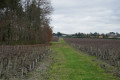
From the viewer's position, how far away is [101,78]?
22.9 feet

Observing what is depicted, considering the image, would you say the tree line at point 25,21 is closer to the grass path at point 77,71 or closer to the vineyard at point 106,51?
the vineyard at point 106,51

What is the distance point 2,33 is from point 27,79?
2032 centimetres

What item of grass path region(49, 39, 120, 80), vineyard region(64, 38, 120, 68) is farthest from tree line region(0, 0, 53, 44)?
grass path region(49, 39, 120, 80)

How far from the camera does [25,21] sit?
27.8 meters

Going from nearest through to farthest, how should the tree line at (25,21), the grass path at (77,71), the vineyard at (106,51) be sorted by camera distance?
1. the grass path at (77,71)
2. the vineyard at (106,51)
3. the tree line at (25,21)

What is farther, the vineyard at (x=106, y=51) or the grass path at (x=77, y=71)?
the vineyard at (x=106, y=51)

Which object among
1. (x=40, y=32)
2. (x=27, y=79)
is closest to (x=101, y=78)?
(x=27, y=79)

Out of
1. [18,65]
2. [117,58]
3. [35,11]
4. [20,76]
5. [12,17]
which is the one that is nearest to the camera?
[20,76]

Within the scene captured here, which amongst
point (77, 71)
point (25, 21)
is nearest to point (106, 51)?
point (77, 71)

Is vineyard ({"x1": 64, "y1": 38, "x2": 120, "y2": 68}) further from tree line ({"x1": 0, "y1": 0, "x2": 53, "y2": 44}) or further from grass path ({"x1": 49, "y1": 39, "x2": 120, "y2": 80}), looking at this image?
tree line ({"x1": 0, "y1": 0, "x2": 53, "y2": 44})

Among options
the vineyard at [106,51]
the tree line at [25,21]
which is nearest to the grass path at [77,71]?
the vineyard at [106,51]

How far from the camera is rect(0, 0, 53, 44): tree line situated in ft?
78.6

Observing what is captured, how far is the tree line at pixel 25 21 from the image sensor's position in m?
A: 24.0

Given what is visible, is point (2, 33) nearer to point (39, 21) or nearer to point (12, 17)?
point (12, 17)
